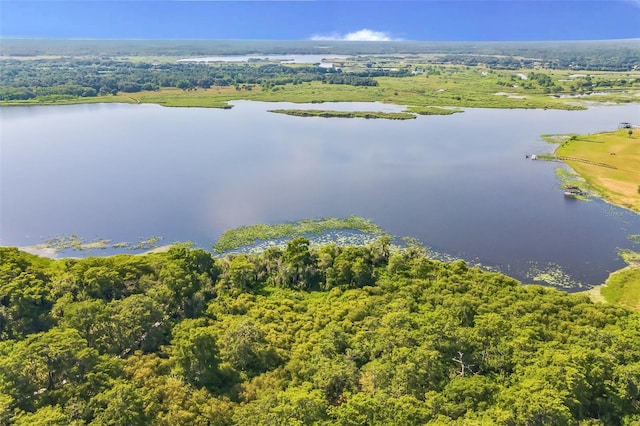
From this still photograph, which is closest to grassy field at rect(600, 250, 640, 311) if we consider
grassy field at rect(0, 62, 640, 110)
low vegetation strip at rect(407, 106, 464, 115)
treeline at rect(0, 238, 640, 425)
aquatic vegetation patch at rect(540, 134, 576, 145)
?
treeline at rect(0, 238, 640, 425)

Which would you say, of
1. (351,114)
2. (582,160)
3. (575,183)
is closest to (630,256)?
(575,183)

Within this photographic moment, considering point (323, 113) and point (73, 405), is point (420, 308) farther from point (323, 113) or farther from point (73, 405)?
point (323, 113)

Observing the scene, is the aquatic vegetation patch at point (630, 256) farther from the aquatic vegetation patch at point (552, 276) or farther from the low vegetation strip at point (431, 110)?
the low vegetation strip at point (431, 110)

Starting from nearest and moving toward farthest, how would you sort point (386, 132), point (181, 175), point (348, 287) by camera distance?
point (348, 287), point (181, 175), point (386, 132)

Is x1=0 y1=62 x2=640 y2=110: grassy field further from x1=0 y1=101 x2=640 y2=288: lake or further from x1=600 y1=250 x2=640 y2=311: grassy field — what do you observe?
x1=600 y1=250 x2=640 y2=311: grassy field

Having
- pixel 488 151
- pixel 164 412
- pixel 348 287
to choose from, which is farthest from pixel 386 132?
pixel 164 412

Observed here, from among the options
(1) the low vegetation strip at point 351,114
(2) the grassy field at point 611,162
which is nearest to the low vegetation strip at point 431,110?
(1) the low vegetation strip at point 351,114
